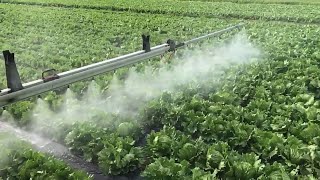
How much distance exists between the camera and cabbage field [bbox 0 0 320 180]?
15.8 feet

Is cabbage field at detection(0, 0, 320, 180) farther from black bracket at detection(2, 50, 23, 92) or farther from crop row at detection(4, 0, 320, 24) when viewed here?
crop row at detection(4, 0, 320, 24)

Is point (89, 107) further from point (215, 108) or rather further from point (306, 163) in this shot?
point (306, 163)

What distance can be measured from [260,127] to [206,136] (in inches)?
37.5

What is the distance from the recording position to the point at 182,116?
6.25 metres

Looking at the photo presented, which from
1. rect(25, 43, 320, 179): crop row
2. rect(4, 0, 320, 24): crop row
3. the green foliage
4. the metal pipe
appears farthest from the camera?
rect(4, 0, 320, 24): crop row

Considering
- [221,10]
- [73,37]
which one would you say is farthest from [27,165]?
[221,10]

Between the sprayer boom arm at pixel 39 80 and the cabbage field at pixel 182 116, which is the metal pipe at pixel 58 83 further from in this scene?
the cabbage field at pixel 182 116

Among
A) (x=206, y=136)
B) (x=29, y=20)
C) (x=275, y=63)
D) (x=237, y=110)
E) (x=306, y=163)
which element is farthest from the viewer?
(x=29, y=20)

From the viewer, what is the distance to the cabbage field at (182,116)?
4.82 m

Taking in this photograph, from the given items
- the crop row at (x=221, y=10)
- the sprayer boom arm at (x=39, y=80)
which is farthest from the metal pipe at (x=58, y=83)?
the crop row at (x=221, y=10)

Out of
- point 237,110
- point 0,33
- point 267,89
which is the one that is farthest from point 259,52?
point 0,33

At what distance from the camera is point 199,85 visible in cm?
752

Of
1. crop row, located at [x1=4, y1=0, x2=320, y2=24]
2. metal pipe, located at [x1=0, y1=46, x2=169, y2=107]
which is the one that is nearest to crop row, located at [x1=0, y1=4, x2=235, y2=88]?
metal pipe, located at [x1=0, y1=46, x2=169, y2=107]

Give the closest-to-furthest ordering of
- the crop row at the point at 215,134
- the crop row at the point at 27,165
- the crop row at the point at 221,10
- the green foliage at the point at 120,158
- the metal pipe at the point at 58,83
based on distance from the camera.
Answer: the metal pipe at the point at 58,83
the crop row at the point at 27,165
the crop row at the point at 215,134
the green foliage at the point at 120,158
the crop row at the point at 221,10
